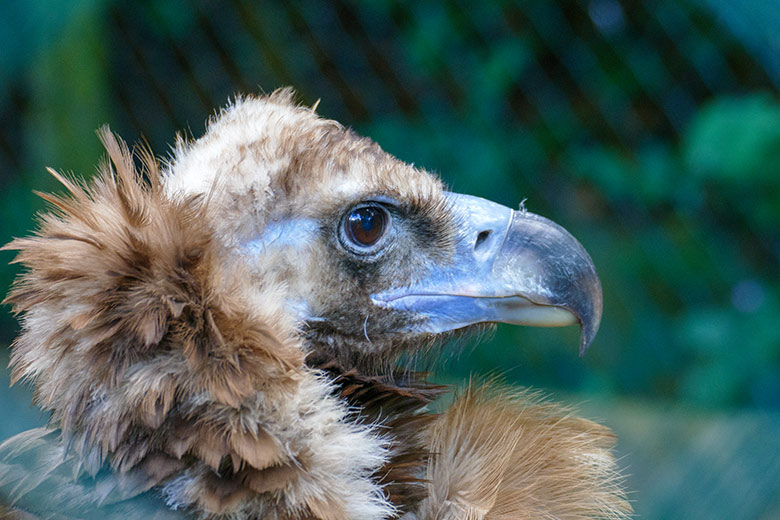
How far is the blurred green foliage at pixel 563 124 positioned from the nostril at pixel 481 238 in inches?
54.9

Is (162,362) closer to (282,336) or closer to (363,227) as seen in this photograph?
(282,336)

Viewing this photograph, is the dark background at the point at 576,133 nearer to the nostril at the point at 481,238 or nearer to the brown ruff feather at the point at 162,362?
the nostril at the point at 481,238

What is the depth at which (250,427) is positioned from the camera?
0.79 meters

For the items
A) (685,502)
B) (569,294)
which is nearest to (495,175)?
(685,502)

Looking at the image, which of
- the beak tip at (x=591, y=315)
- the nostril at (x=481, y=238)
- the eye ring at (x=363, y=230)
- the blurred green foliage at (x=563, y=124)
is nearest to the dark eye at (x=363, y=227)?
the eye ring at (x=363, y=230)

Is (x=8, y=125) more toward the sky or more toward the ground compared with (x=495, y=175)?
more toward the sky

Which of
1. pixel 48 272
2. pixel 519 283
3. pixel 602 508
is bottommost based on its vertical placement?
pixel 602 508

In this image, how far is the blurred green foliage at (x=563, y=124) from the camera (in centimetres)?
237

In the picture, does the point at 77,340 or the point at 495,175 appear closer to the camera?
the point at 77,340

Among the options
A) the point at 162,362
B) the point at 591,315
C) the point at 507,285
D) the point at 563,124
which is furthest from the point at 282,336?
the point at 563,124

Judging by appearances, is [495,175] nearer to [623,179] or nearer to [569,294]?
[623,179]

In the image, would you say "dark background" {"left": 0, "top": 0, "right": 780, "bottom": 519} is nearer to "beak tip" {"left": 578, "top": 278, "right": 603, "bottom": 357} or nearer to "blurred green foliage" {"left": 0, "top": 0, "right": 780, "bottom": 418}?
"blurred green foliage" {"left": 0, "top": 0, "right": 780, "bottom": 418}

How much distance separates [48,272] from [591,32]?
2.13 m

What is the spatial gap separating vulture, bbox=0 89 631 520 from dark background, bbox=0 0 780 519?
1.34 m
